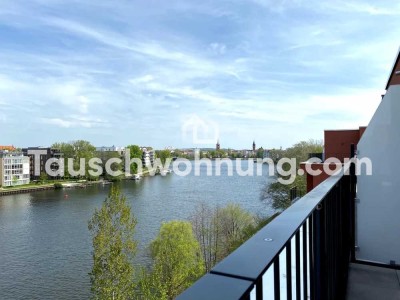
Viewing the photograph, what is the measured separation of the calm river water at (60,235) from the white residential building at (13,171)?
538 inches

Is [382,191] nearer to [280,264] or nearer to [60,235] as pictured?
[280,264]

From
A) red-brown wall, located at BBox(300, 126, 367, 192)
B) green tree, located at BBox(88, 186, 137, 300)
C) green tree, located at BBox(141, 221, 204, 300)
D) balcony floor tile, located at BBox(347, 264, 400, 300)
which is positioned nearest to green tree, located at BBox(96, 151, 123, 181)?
green tree, located at BBox(141, 221, 204, 300)

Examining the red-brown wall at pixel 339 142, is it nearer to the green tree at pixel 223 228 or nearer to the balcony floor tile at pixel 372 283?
the balcony floor tile at pixel 372 283

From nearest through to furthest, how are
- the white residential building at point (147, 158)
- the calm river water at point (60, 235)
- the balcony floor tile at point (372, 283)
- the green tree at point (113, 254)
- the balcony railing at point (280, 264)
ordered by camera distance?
1. the balcony railing at point (280, 264)
2. the balcony floor tile at point (372, 283)
3. the green tree at point (113, 254)
4. the calm river water at point (60, 235)
5. the white residential building at point (147, 158)

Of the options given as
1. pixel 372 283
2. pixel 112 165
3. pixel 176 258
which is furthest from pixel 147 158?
pixel 372 283

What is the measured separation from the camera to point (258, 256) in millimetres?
474

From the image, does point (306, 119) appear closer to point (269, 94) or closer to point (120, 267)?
point (269, 94)

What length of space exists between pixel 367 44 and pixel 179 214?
50.9 ft

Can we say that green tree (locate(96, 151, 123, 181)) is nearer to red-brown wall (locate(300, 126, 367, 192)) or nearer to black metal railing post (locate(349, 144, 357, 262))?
red-brown wall (locate(300, 126, 367, 192))

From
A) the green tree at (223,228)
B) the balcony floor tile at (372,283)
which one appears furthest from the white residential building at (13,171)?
the balcony floor tile at (372,283)

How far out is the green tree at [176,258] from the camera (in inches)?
487

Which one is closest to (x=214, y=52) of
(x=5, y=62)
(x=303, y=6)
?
(x=303, y=6)

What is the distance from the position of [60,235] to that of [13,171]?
3157cm

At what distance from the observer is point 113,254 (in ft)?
35.7
